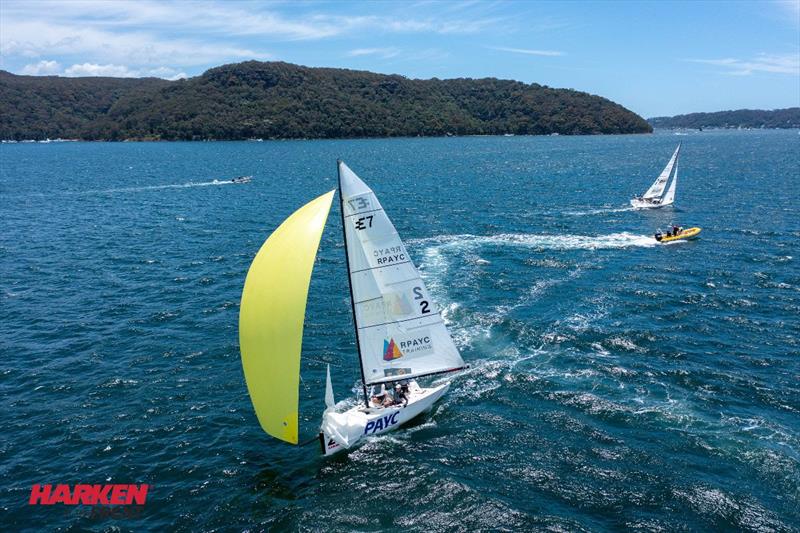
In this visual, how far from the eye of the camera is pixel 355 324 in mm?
29047

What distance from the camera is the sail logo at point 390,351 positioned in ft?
97.8

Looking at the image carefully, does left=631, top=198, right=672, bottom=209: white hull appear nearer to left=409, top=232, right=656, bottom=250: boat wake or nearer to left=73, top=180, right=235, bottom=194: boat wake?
left=409, top=232, right=656, bottom=250: boat wake

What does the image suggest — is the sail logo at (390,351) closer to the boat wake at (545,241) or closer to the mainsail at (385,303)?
the mainsail at (385,303)

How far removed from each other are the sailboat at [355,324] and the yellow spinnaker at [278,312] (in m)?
0.05

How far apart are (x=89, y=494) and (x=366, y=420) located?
1325 centimetres

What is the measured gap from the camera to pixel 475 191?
10900 centimetres

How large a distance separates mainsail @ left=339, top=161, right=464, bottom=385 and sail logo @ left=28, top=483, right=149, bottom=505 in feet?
40.1

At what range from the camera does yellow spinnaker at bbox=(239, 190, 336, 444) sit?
25.0 meters

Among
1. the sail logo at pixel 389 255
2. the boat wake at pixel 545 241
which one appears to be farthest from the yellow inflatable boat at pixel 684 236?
the sail logo at pixel 389 255

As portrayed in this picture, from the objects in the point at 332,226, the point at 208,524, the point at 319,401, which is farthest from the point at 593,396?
the point at 332,226

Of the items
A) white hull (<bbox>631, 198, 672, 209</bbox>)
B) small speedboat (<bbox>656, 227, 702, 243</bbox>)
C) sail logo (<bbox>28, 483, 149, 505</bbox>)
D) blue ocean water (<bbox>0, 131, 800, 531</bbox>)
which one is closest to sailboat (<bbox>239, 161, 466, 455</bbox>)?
blue ocean water (<bbox>0, 131, 800, 531</bbox>)

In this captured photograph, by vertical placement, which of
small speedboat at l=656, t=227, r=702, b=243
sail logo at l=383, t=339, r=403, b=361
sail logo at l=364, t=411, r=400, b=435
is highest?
small speedboat at l=656, t=227, r=702, b=243

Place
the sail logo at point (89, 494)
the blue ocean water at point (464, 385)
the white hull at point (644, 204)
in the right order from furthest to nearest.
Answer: the white hull at point (644, 204), the sail logo at point (89, 494), the blue ocean water at point (464, 385)

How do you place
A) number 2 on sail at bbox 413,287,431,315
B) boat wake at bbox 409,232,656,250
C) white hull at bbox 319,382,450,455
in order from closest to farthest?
white hull at bbox 319,382,450,455
number 2 on sail at bbox 413,287,431,315
boat wake at bbox 409,232,656,250
